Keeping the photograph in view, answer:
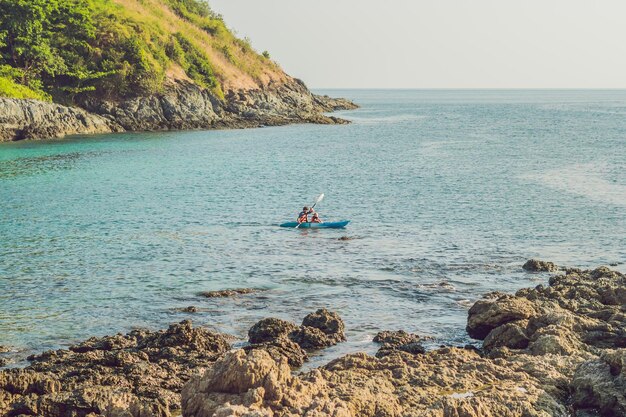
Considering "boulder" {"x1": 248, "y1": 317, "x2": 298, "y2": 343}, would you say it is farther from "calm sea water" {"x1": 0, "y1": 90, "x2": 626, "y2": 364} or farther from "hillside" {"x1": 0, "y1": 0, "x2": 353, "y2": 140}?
"hillside" {"x1": 0, "y1": 0, "x2": 353, "y2": 140}

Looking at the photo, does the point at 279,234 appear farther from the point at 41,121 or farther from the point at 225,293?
the point at 41,121

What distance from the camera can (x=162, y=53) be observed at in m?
111

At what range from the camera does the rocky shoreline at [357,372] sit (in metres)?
12.6

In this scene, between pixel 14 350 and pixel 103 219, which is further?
pixel 103 219

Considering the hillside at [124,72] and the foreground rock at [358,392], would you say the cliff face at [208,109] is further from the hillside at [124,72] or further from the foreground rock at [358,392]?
the foreground rock at [358,392]

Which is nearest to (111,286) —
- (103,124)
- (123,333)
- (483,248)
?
(123,333)

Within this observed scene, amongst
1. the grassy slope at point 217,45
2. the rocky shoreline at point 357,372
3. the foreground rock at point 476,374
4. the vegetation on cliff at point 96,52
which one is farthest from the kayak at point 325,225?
the grassy slope at point 217,45

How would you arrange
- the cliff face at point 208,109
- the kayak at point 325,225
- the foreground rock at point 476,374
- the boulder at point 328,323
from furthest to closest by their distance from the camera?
the cliff face at point 208,109 → the kayak at point 325,225 → the boulder at point 328,323 → the foreground rock at point 476,374

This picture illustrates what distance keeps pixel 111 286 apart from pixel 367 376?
15.5m

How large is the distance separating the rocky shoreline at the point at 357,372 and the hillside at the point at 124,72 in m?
67.9

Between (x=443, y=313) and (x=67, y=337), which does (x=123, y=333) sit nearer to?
(x=67, y=337)

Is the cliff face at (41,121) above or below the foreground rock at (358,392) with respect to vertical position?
above

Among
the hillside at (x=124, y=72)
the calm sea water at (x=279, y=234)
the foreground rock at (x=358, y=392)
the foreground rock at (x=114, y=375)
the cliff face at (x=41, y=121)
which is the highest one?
the hillside at (x=124, y=72)

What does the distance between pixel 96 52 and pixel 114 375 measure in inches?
3561
